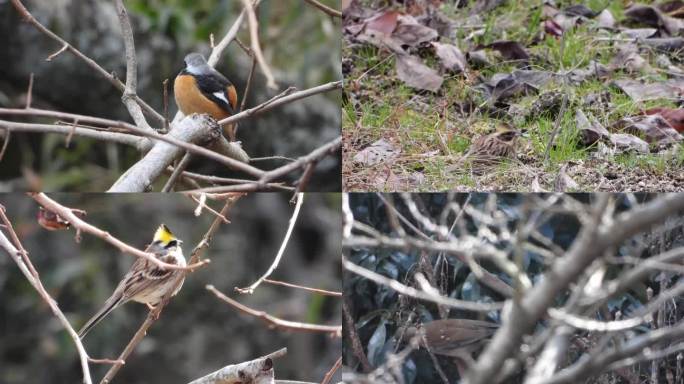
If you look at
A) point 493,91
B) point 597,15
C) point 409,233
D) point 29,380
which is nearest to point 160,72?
point 409,233

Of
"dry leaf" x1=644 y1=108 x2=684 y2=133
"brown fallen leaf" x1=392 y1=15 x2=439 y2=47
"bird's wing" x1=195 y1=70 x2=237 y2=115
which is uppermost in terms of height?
"bird's wing" x1=195 y1=70 x2=237 y2=115

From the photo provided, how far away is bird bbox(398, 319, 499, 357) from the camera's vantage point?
174 centimetres

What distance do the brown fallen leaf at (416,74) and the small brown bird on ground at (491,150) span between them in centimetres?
21

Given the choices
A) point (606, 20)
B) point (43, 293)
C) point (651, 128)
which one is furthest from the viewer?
point (606, 20)

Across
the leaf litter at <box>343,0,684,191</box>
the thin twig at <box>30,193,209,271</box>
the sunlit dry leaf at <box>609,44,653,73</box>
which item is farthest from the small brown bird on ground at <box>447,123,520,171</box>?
the thin twig at <box>30,193,209,271</box>

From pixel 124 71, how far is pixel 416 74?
0.61 metres

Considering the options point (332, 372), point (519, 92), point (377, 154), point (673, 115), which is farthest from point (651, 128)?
point (332, 372)

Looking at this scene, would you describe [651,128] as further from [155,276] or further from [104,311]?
[104,311]

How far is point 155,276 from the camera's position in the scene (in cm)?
186

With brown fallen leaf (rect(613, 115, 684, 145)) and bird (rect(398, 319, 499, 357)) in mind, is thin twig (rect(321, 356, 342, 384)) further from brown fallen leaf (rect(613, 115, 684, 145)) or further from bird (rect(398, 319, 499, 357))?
brown fallen leaf (rect(613, 115, 684, 145))

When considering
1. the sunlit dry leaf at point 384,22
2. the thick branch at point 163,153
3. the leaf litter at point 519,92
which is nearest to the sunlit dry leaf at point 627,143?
the leaf litter at point 519,92

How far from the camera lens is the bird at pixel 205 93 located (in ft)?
5.50

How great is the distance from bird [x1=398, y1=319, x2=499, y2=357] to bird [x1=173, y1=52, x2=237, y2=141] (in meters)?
0.50

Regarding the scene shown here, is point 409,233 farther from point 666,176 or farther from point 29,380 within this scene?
point 29,380
